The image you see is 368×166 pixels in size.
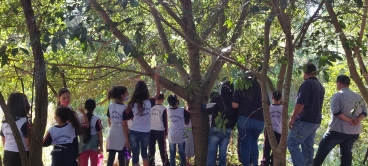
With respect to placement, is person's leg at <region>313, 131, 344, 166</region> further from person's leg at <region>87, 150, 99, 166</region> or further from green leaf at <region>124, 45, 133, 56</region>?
green leaf at <region>124, 45, 133, 56</region>

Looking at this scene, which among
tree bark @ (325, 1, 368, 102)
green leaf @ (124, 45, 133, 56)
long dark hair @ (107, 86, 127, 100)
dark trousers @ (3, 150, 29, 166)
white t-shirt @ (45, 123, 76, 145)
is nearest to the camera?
green leaf @ (124, 45, 133, 56)

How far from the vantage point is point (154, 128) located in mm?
7375

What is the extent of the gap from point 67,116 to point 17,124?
1.96ft

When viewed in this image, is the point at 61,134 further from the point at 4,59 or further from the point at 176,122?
the point at 176,122

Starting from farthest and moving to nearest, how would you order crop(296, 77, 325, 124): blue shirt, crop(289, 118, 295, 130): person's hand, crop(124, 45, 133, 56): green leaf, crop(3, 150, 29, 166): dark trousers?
crop(289, 118, 295, 130): person's hand < crop(296, 77, 325, 124): blue shirt < crop(3, 150, 29, 166): dark trousers < crop(124, 45, 133, 56): green leaf

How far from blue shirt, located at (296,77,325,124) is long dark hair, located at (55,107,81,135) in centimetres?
270

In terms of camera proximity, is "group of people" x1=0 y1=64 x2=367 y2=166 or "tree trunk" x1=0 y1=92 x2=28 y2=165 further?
"group of people" x1=0 y1=64 x2=367 y2=166

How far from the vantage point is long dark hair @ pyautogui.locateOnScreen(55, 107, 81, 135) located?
5.51 meters

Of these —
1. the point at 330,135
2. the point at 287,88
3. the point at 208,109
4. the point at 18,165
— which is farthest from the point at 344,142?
the point at 18,165

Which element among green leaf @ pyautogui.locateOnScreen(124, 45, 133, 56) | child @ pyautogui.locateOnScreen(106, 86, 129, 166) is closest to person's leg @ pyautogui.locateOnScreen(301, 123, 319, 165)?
child @ pyautogui.locateOnScreen(106, 86, 129, 166)

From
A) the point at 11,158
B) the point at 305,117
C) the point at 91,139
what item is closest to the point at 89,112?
the point at 91,139

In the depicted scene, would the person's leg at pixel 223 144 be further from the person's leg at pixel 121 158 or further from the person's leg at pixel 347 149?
the person's leg at pixel 347 149

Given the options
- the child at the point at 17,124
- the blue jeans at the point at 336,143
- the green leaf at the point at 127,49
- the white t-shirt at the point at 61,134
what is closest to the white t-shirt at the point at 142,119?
the white t-shirt at the point at 61,134

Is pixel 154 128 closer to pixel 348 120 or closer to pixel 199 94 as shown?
pixel 199 94
